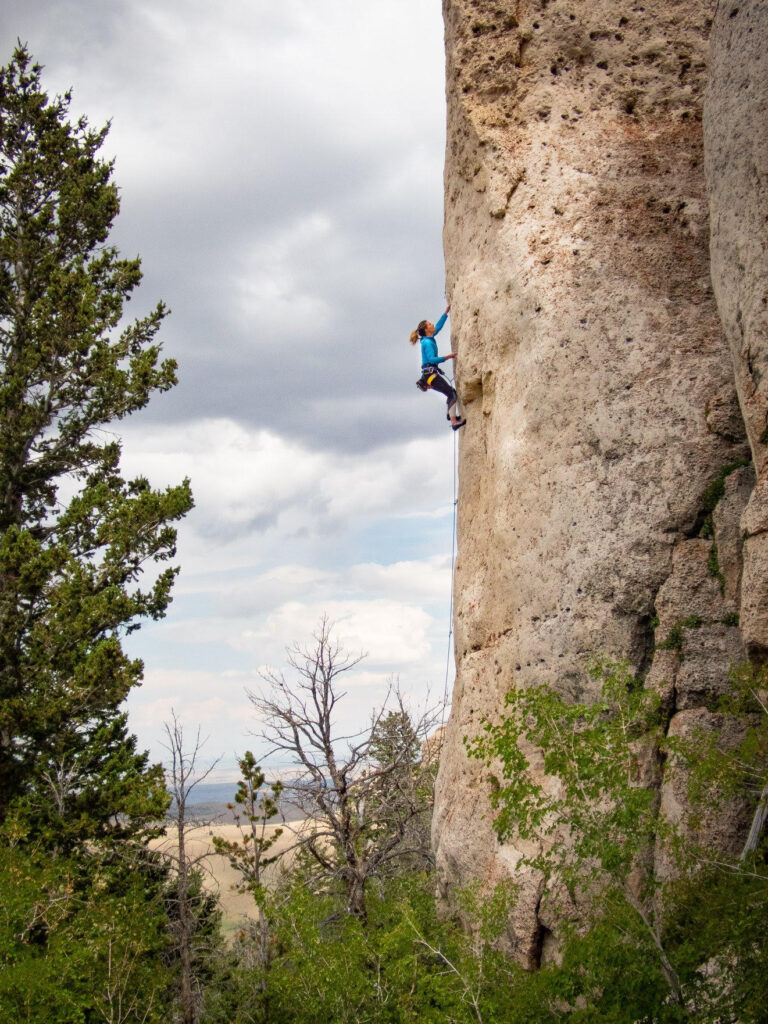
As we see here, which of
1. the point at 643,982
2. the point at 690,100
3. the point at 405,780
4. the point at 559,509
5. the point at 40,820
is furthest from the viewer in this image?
the point at 405,780

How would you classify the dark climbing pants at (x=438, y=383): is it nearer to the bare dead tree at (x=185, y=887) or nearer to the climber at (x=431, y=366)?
the climber at (x=431, y=366)

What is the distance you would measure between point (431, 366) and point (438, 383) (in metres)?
0.32

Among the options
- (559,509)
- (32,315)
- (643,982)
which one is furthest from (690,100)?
(32,315)

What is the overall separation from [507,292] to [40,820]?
12984mm

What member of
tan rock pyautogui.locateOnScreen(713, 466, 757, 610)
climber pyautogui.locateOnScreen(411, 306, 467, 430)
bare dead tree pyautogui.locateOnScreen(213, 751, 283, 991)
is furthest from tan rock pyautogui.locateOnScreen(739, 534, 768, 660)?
bare dead tree pyautogui.locateOnScreen(213, 751, 283, 991)

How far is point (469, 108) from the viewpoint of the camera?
43.8ft

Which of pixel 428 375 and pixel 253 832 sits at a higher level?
pixel 428 375

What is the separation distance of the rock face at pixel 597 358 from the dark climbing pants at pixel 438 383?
48.8 inches

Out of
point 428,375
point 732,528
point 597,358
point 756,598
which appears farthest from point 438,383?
point 756,598

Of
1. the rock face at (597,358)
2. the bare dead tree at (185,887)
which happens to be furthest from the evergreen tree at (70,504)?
the rock face at (597,358)

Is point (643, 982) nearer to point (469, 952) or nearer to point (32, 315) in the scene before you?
point (469, 952)

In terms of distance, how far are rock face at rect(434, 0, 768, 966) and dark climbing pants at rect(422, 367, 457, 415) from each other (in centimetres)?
124

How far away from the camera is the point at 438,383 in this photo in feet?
50.0

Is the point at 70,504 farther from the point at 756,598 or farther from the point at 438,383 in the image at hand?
the point at 756,598
